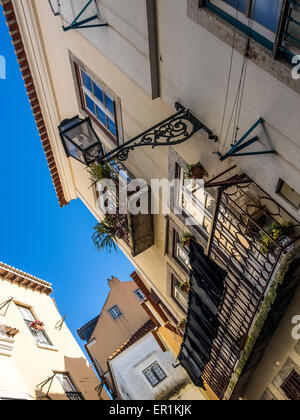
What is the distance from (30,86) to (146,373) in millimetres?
11736

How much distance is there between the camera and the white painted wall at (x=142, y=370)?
1520 cm

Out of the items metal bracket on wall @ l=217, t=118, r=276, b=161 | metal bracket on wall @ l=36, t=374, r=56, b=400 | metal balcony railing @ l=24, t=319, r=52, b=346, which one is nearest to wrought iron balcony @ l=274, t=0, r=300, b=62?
metal bracket on wall @ l=217, t=118, r=276, b=161

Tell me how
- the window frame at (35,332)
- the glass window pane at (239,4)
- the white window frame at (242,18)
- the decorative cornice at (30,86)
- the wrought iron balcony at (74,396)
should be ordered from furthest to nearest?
the window frame at (35,332)
the wrought iron balcony at (74,396)
the decorative cornice at (30,86)
the glass window pane at (239,4)
the white window frame at (242,18)

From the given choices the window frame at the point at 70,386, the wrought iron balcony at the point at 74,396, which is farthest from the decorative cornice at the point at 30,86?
the wrought iron balcony at the point at 74,396

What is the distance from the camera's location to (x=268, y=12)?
402 centimetres

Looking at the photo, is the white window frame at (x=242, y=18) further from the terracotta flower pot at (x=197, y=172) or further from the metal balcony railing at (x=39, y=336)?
the metal balcony railing at (x=39, y=336)

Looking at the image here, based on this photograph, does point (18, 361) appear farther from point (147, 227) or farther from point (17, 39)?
point (17, 39)

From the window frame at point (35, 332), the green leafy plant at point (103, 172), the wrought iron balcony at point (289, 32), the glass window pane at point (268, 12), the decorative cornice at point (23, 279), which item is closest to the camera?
the wrought iron balcony at point (289, 32)

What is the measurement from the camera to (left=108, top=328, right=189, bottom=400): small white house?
49.7ft

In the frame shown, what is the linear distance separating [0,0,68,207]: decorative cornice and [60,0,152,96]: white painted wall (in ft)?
9.26

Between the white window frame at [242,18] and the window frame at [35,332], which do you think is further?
the window frame at [35,332]

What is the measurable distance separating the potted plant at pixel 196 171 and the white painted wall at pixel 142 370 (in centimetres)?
1099
